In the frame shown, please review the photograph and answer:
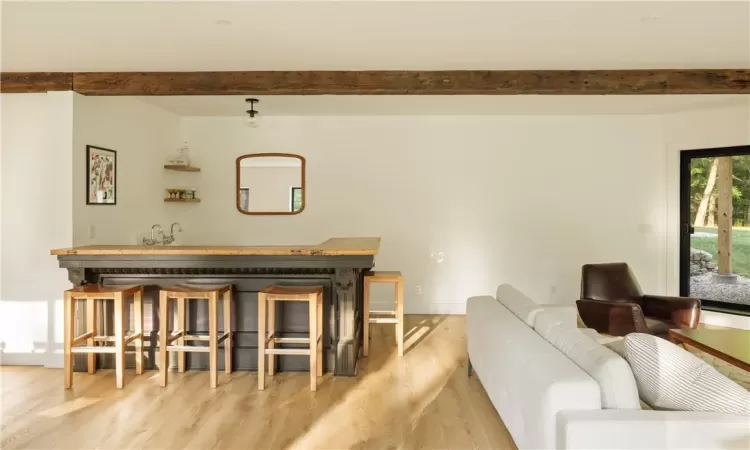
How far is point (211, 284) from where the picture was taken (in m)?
3.72

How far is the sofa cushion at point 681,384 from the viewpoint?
1.71m

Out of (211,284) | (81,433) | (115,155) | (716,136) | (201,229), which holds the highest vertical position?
(716,136)

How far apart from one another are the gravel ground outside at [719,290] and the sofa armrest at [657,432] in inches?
183

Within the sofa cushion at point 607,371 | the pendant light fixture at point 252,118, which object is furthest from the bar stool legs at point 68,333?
the sofa cushion at point 607,371

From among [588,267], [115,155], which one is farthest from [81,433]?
[588,267]

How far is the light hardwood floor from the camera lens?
2619 mm

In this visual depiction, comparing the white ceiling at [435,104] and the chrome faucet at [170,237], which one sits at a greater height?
the white ceiling at [435,104]

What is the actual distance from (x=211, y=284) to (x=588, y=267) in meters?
3.43

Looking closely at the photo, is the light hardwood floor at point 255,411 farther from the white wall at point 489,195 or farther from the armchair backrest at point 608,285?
the white wall at point 489,195

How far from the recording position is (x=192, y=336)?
3.65 m

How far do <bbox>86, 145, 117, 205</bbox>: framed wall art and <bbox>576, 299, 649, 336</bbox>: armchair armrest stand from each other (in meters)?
4.53

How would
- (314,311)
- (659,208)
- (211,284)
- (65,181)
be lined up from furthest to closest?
(659,208) < (65,181) < (211,284) < (314,311)

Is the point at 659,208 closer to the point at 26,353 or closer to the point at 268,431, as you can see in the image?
the point at 268,431

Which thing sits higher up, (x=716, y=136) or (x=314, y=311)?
(x=716, y=136)
